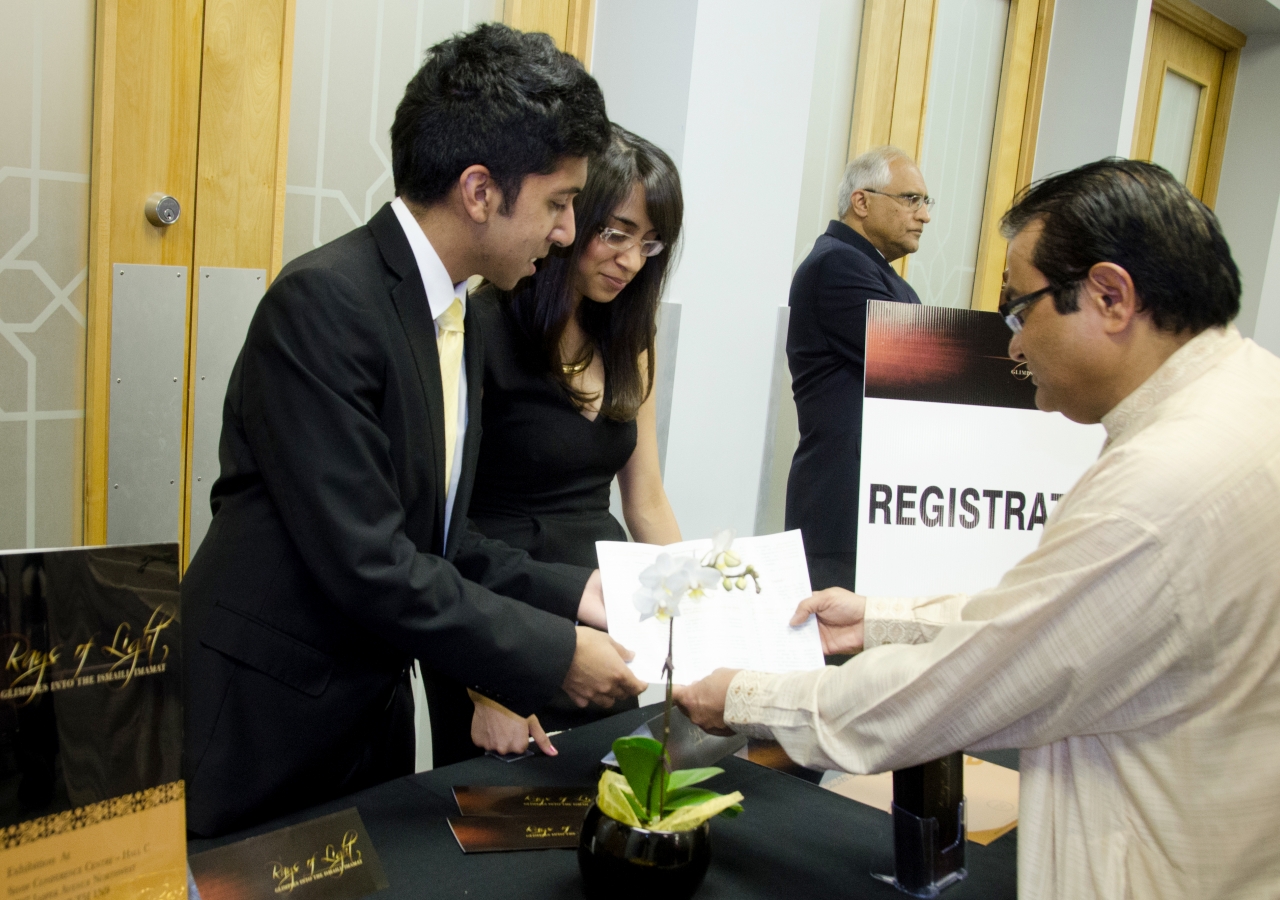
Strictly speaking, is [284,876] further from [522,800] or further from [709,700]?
[709,700]

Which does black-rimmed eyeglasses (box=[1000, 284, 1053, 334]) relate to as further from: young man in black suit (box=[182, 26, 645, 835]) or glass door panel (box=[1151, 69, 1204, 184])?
Result: glass door panel (box=[1151, 69, 1204, 184])

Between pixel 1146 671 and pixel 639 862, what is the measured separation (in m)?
0.52

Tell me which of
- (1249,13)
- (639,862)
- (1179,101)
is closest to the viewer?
(639,862)

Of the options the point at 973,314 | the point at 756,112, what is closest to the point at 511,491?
the point at 973,314

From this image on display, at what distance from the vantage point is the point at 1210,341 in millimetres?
1102

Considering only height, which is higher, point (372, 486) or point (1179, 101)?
point (1179, 101)

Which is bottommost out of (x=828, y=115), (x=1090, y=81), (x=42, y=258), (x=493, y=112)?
(x=42, y=258)

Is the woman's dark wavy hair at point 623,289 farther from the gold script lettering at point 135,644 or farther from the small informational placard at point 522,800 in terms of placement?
the gold script lettering at point 135,644

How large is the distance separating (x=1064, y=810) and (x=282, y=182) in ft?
6.31

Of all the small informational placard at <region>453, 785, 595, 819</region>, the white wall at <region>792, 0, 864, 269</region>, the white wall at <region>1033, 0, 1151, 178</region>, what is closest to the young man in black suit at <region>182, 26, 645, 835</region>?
the small informational placard at <region>453, 785, 595, 819</region>

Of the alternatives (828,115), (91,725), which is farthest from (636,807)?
(828,115)

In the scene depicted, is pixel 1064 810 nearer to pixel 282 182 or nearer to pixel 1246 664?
pixel 1246 664

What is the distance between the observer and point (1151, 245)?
1103 mm

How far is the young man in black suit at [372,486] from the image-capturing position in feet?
3.78
